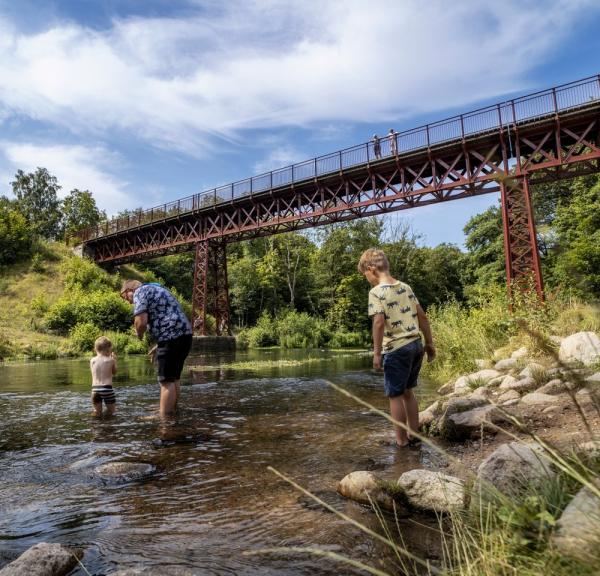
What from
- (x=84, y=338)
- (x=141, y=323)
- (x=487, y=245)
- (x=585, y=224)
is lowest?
(x=141, y=323)

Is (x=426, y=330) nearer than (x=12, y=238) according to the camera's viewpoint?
Yes

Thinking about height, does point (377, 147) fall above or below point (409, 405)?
above

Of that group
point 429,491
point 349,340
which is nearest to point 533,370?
point 429,491

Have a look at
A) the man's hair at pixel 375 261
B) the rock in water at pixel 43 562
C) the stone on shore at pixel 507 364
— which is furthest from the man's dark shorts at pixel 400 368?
the stone on shore at pixel 507 364

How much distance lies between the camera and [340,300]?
1676 inches

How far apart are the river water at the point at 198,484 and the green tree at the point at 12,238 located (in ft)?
124

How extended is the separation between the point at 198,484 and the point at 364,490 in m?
1.26

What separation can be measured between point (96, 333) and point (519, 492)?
27.5m

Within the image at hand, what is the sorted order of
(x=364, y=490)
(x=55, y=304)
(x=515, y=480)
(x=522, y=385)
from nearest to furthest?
(x=515, y=480) < (x=364, y=490) < (x=522, y=385) < (x=55, y=304)

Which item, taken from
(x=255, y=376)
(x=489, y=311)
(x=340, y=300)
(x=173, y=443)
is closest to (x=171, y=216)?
(x=340, y=300)

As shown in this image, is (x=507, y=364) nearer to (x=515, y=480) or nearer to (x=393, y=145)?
(x=515, y=480)

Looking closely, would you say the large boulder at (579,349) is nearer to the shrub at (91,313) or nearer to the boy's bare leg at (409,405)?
the boy's bare leg at (409,405)

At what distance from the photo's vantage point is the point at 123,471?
362 centimetres

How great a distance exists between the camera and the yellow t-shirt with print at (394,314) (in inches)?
166
